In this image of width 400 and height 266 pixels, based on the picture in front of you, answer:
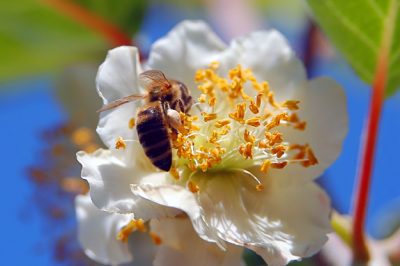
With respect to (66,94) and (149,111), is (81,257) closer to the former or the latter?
(66,94)

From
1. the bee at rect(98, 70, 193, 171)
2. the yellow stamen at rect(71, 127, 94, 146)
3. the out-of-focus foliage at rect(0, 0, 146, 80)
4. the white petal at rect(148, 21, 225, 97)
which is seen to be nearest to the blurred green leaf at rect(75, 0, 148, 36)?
the out-of-focus foliage at rect(0, 0, 146, 80)

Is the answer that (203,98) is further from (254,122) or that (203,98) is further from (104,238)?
(104,238)

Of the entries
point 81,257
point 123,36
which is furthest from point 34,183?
point 123,36

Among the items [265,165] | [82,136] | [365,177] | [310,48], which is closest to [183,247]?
[265,165]

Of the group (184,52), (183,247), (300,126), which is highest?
(184,52)

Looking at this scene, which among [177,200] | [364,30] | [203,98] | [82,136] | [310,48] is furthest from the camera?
[310,48]

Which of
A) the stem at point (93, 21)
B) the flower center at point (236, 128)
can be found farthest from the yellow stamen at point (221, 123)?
the stem at point (93, 21)

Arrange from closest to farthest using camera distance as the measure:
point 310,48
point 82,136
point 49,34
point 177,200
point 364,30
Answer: point 177,200 < point 364,30 < point 82,136 < point 310,48 < point 49,34

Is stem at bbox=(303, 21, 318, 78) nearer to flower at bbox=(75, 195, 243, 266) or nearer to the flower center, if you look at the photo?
the flower center

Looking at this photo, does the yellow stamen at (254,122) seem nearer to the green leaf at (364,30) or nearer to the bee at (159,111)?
the bee at (159,111)
